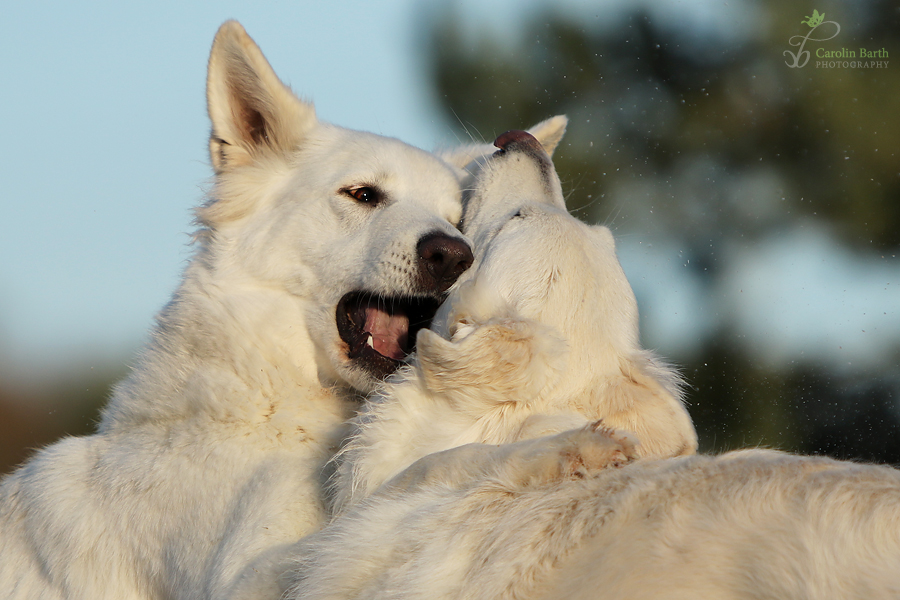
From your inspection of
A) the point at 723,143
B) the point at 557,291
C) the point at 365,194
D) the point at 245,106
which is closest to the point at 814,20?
the point at 723,143

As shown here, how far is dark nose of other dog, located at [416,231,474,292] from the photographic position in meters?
3.18

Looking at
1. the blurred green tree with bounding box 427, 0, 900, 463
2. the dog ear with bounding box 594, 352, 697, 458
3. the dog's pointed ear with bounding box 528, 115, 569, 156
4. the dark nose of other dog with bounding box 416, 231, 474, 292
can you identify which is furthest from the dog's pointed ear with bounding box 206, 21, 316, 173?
the blurred green tree with bounding box 427, 0, 900, 463

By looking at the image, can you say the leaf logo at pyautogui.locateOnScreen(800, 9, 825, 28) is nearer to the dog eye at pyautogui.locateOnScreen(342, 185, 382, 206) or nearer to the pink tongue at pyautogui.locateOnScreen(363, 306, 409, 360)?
the dog eye at pyautogui.locateOnScreen(342, 185, 382, 206)

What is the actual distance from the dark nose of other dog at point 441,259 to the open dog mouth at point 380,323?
6.3 inches

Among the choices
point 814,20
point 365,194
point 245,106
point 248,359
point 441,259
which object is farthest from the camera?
point 814,20

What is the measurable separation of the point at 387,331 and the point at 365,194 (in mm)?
638

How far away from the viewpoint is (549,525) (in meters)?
1.83

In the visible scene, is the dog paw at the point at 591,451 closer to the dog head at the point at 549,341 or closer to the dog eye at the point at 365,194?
the dog head at the point at 549,341

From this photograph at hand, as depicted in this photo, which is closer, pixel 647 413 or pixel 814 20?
pixel 647 413

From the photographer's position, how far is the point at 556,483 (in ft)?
6.46

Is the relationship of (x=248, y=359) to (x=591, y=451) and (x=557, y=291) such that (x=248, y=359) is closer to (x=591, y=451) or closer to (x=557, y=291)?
(x=557, y=291)

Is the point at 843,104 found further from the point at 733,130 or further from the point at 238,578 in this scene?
the point at 238,578

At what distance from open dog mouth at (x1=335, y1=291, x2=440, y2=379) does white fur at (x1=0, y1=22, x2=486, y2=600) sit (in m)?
0.06

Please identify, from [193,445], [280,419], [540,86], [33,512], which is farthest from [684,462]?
[540,86]
